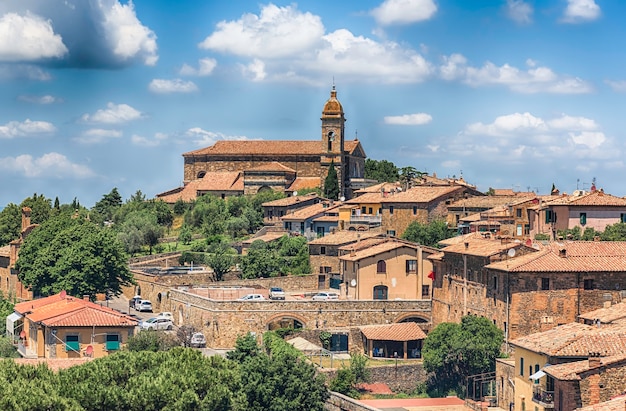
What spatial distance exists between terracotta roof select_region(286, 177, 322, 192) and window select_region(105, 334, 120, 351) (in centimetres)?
5666

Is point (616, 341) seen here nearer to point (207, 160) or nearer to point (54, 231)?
point (54, 231)

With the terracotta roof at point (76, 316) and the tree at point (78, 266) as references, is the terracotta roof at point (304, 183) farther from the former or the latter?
the terracotta roof at point (76, 316)

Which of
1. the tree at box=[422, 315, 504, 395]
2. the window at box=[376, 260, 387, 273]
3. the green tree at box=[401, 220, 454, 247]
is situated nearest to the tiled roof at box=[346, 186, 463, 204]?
the green tree at box=[401, 220, 454, 247]

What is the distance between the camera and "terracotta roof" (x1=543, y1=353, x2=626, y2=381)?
5084 cm

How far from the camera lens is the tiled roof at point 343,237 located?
9019 centimetres

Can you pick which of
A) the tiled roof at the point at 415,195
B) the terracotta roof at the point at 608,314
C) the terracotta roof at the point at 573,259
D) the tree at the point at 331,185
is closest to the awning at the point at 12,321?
the terracotta roof at the point at 573,259

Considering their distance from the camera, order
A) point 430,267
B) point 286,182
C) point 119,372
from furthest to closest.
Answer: point 286,182
point 430,267
point 119,372

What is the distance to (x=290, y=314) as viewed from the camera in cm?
7431

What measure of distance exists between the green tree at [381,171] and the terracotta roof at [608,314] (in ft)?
233

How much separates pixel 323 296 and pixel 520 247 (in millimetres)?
15209

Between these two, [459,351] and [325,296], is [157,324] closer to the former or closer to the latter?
[325,296]

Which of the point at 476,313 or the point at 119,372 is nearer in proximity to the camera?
the point at 119,372

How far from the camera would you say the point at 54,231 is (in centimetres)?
9394

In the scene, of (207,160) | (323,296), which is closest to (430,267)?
(323,296)
